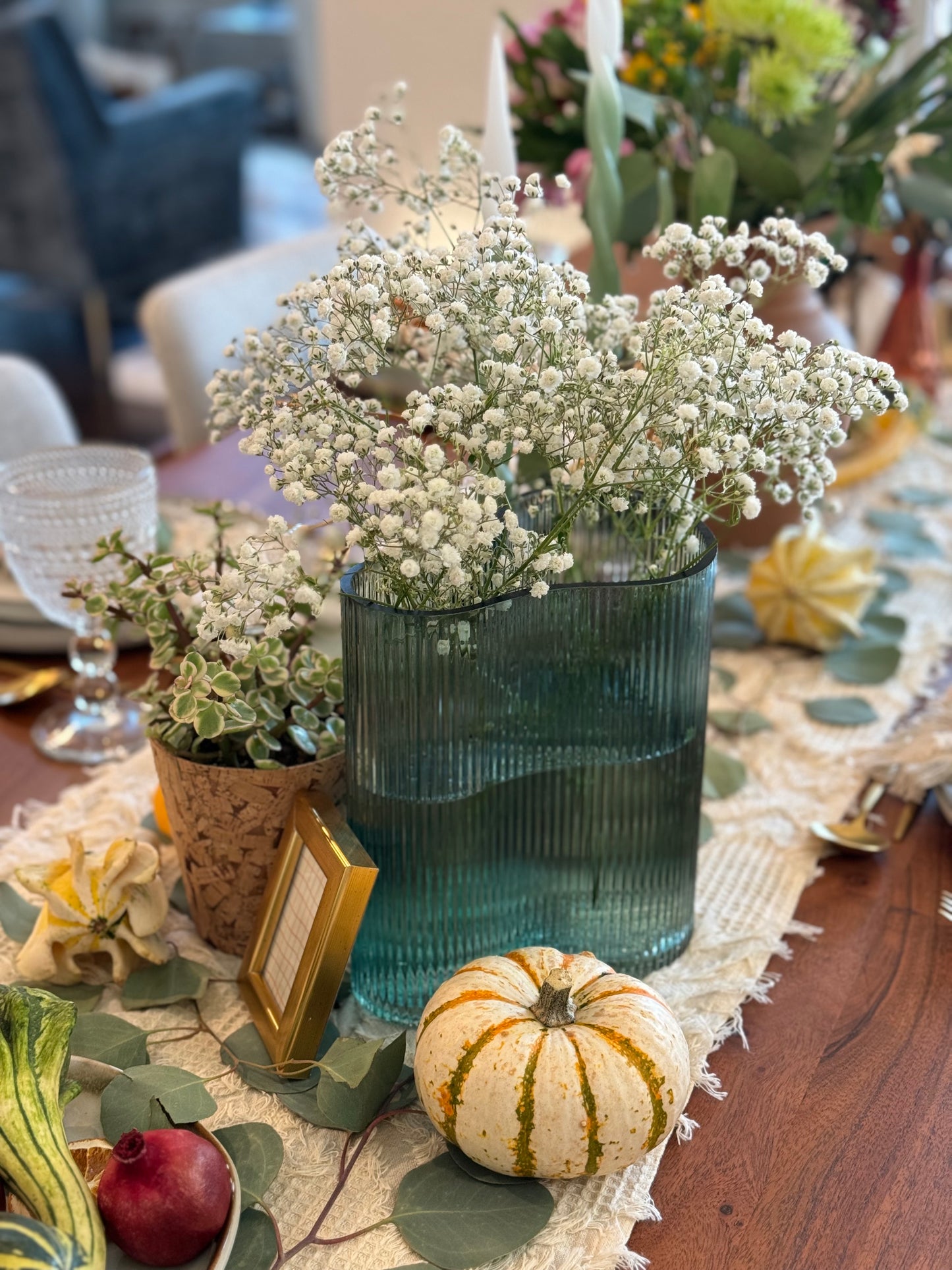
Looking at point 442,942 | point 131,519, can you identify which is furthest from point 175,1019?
point 131,519

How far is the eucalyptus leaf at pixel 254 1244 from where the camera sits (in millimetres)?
618

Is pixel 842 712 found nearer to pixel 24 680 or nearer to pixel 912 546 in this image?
pixel 912 546

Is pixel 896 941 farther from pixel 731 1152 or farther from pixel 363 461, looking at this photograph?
pixel 363 461

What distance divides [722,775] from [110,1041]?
1.75 ft

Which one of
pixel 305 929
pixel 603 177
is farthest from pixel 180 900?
pixel 603 177

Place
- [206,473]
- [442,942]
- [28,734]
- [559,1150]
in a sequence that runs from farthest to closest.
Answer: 1. [206,473]
2. [28,734]
3. [442,942]
4. [559,1150]

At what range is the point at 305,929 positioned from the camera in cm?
73

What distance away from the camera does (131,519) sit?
3.29 feet

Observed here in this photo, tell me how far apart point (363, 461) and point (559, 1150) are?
379mm

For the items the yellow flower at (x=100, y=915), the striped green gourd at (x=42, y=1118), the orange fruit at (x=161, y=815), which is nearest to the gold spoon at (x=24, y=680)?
the orange fruit at (x=161, y=815)

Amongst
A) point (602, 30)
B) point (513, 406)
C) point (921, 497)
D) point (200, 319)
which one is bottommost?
point (921, 497)

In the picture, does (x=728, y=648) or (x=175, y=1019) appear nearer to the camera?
(x=175, y=1019)

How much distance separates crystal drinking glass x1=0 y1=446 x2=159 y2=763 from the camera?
0.98 meters

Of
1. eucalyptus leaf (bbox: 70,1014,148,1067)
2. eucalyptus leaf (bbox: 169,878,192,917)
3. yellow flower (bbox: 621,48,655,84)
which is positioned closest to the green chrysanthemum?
yellow flower (bbox: 621,48,655,84)
